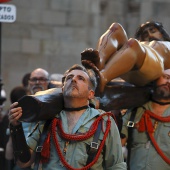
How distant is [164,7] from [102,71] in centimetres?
913

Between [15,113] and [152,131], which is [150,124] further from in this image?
[15,113]

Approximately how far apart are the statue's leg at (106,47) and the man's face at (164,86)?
0.59 m

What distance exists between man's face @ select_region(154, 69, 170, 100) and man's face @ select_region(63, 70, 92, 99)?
5.14 feet

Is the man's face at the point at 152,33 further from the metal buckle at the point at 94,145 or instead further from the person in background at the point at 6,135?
the metal buckle at the point at 94,145

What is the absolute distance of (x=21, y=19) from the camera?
1499cm

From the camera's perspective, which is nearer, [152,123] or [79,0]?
[152,123]

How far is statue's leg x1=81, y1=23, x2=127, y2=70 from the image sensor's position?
771 centimetres

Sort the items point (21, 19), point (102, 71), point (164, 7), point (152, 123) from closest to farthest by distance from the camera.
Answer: point (102, 71) < point (152, 123) < point (21, 19) < point (164, 7)

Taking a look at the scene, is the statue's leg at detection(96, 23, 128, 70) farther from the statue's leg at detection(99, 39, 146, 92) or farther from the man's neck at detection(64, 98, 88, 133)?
the man's neck at detection(64, 98, 88, 133)

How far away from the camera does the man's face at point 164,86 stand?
8695mm

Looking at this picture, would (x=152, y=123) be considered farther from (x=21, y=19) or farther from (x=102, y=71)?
(x=21, y=19)

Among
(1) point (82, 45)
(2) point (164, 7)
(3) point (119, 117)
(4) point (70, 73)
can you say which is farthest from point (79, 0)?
(4) point (70, 73)

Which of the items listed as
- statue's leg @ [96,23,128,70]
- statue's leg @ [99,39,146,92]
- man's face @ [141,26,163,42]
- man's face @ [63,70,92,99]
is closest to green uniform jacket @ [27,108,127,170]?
man's face @ [63,70,92,99]

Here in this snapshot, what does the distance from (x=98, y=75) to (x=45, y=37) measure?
296 inches
